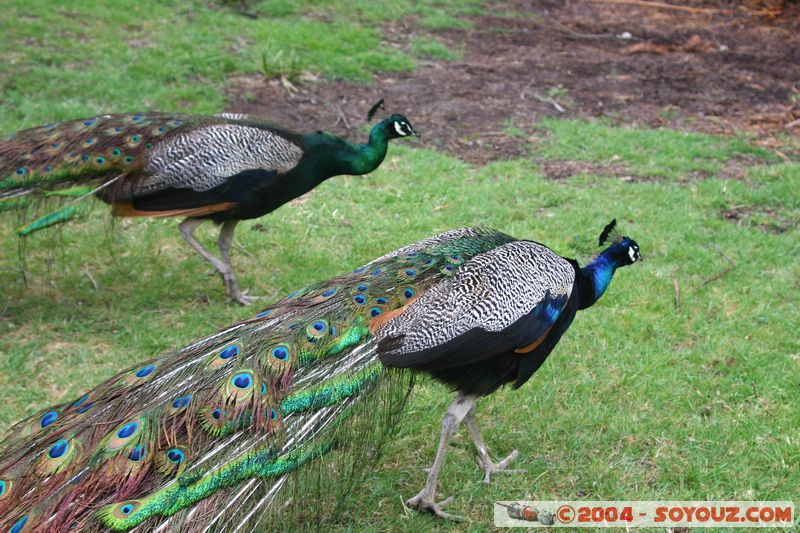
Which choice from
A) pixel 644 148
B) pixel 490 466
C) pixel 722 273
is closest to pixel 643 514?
pixel 490 466

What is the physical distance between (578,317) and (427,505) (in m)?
1.89

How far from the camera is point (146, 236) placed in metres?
5.86

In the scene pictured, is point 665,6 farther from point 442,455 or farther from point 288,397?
point 288,397

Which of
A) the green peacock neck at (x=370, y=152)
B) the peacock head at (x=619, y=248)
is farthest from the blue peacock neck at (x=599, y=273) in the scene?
the green peacock neck at (x=370, y=152)

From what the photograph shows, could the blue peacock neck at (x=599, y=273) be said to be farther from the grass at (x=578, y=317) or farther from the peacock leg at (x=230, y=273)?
the peacock leg at (x=230, y=273)

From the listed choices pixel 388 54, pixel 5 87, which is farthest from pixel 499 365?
pixel 388 54

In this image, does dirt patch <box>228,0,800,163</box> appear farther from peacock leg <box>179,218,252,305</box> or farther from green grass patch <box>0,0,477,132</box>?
peacock leg <box>179,218,252,305</box>

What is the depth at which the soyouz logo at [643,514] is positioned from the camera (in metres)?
3.45

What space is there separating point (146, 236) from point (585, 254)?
3.09m

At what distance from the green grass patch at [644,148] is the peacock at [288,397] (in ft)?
12.9

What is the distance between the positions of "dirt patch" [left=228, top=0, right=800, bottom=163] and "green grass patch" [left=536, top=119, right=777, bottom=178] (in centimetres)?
26

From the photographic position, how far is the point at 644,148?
7.56m

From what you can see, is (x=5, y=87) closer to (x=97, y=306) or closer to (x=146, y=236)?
(x=146, y=236)

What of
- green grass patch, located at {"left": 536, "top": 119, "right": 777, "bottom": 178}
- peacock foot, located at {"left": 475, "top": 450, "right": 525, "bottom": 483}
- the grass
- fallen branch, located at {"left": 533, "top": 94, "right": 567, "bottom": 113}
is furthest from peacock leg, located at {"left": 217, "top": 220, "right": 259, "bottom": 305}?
fallen branch, located at {"left": 533, "top": 94, "right": 567, "bottom": 113}
